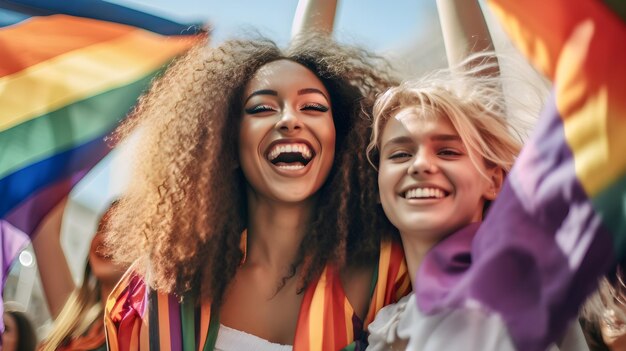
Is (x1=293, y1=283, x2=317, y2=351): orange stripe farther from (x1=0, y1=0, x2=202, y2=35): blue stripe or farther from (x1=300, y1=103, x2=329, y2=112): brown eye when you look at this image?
(x1=0, y1=0, x2=202, y2=35): blue stripe

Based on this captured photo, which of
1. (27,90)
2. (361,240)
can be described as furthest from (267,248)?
(27,90)

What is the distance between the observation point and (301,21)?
2629 millimetres

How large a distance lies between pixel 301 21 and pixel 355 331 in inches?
46.1

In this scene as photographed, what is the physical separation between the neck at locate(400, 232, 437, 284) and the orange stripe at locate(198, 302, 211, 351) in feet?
1.77

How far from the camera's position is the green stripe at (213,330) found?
1.98 meters

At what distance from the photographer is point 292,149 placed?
2.02 meters

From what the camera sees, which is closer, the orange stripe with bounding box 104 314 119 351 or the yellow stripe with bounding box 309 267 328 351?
the yellow stripe with bounding box 309 267 328 351

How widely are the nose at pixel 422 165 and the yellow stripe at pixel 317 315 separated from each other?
41cm

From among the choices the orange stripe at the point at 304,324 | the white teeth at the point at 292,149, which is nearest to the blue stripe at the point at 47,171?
the white teeth at the point at 292,149

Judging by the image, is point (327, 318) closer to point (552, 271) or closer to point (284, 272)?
point (284, 272)

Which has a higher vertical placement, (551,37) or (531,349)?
(551,37)

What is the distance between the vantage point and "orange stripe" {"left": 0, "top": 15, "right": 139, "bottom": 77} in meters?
2.49

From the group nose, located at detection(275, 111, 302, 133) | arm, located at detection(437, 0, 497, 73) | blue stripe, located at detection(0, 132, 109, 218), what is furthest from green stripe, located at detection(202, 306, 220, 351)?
arm, located at detection(437, 0, 497, 73)

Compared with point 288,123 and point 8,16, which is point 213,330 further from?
point 8,16
